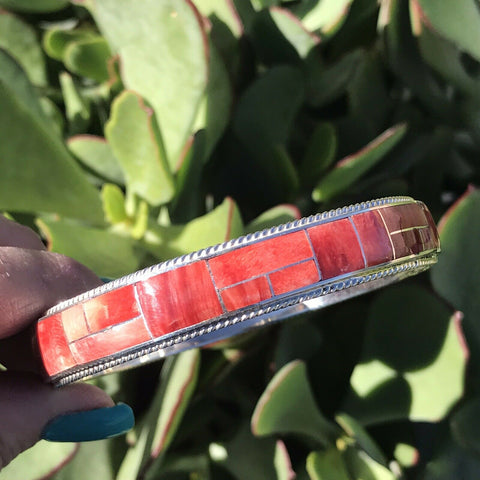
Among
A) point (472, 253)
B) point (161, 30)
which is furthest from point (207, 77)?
point (472, 253)

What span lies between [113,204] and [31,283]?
139mm

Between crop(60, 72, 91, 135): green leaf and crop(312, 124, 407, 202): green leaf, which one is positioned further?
crop(60, 72, 91, 135): green leaf

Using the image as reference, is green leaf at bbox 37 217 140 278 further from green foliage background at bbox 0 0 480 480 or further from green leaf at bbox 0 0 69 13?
green leaf at bbox 0 0 69 13

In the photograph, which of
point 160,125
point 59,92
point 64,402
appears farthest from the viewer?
point 59,92

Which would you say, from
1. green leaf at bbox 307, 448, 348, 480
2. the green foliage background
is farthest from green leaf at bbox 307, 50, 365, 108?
green leaf at bbox 307, 448, 348, 480

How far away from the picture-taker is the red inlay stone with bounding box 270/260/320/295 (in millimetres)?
423

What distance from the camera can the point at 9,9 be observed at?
2.31ft

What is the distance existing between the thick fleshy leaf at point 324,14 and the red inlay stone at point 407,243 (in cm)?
23

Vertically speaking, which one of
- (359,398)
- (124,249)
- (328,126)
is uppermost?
(328,126)

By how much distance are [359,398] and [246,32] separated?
1.25 ft

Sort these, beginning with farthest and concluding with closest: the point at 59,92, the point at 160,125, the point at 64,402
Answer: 1. the point at 59,92
2. the point at 160,125
3. the point at 64,402

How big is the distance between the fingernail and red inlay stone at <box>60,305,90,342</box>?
82mm

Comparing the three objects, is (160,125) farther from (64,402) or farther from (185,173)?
(64,402)

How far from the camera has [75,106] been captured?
2.18 ft
